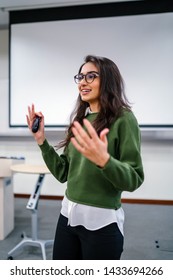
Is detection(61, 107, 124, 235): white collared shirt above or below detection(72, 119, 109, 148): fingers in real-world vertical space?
below

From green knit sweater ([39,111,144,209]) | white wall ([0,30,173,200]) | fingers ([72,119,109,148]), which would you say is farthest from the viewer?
white wall ([0,30,173,200])

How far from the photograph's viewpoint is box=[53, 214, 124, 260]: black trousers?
798mm

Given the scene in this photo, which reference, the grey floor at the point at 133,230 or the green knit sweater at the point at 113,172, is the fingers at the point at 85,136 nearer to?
the green knit sweater at the point at 113,172

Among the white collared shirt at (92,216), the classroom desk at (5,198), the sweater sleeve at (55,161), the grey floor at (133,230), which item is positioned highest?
the sweater sleeve at (55,161)

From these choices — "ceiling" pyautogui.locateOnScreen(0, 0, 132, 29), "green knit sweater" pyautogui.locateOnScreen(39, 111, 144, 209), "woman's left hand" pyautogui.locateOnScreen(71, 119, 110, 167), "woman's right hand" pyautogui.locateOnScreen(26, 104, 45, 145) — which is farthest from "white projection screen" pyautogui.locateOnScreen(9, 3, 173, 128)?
"woman's left hand" pyautogui.locateOnScreen(71, 119, 110, 167)

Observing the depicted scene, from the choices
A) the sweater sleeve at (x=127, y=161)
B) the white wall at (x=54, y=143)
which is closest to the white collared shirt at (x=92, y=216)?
the sweater sleeve at (x=127, y=161)

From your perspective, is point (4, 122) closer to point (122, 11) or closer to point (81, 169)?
point (122, 11)

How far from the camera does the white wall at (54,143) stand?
3.39m

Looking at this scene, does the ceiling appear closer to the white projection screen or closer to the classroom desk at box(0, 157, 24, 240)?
the white projection screen

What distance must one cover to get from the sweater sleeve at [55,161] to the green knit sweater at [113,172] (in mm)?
90

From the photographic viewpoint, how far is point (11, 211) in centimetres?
247

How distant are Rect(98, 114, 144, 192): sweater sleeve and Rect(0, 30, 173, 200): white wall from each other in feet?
8.40
